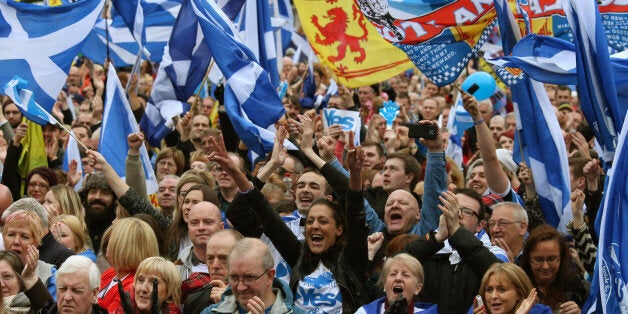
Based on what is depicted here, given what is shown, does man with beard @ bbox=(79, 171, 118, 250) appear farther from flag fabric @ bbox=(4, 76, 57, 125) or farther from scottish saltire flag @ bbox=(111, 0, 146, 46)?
scottish saltire flag @ bbox=(111, 0, 146, 46)

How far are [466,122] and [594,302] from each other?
6.12 m

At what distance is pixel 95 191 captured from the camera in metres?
10.2

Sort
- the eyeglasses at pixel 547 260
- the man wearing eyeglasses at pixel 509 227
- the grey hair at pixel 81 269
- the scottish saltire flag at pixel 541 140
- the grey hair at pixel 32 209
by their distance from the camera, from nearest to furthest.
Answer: the grey hair at pixel 81 269
the eyeglasses at pixel 547 260
the man wearing eyeglasses at pixel 509 227
the grey hair at pixel 32 209
the scottish saltire flag at pixel 541 140

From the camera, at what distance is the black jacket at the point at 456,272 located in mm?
7410

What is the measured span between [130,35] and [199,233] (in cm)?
696

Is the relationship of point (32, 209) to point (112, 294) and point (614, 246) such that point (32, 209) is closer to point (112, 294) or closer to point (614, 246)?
point (112, 294)

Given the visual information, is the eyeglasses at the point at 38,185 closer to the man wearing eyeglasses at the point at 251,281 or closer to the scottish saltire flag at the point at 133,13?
the scottish saltire flag at the point at 133,13

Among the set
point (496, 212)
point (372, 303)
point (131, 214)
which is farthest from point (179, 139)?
point (372, 303)

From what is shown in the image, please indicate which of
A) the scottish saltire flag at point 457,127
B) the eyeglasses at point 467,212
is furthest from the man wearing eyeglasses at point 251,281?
the scottish saltire flag at point 457,127

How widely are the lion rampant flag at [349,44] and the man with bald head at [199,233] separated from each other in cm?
331

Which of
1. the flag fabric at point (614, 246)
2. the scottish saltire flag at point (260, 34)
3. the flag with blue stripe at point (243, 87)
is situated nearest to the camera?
the flag fabric at point (614, 246)

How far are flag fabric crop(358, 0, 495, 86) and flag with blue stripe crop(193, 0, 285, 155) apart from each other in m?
1.35

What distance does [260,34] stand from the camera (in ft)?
37.3

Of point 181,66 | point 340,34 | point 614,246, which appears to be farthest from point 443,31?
point 614,246
